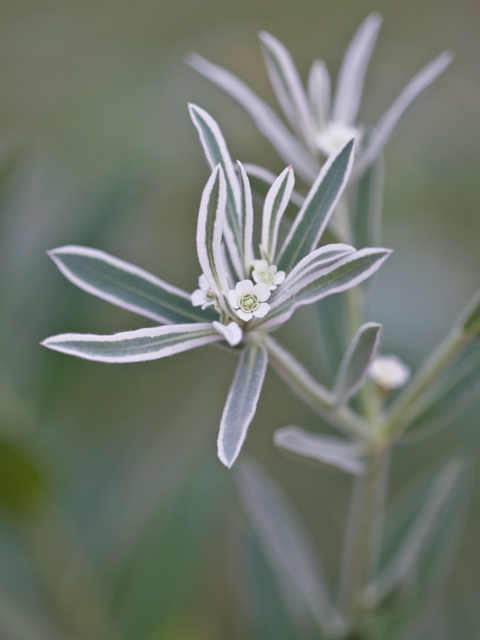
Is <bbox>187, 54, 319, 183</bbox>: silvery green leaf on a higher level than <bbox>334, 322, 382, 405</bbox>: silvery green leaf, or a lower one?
higher

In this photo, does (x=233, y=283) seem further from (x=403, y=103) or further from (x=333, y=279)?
(x=403, y=103)

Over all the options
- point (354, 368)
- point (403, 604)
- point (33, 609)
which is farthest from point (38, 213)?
point (403, 604)

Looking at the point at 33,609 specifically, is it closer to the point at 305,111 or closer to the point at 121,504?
the point at 121,504

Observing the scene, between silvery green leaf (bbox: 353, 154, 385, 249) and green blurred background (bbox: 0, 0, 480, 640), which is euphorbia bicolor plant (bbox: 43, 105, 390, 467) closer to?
silvery green leaf (bbox: 353, 154, 385, 249)

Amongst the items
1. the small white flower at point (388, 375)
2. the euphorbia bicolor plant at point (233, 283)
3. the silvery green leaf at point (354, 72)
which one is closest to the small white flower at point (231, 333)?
the euphorbia bicolor plant at point (233, 283)

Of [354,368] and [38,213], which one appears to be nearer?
[354,368]

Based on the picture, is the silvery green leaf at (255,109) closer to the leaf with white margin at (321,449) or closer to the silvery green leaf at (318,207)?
the silvery green leaf at (318,207)

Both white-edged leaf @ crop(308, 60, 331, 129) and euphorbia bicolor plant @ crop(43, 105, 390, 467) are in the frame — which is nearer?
euphorbia bicolor plant @ crop(43, 105, 390, 467)

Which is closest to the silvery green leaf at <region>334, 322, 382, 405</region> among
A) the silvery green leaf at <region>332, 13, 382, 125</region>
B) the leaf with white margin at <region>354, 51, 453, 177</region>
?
the leaf with white margin at <region>354, 51, 453, 177</region>
